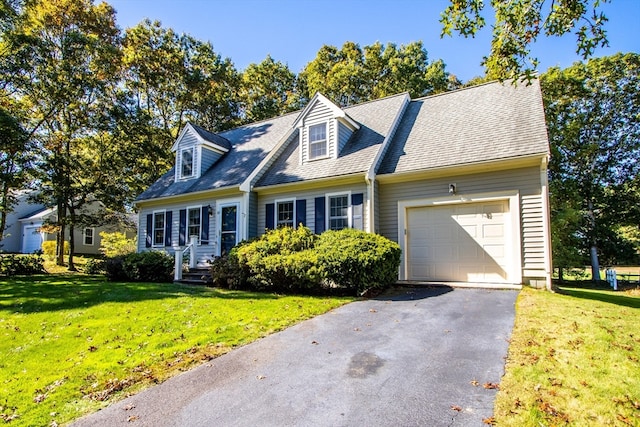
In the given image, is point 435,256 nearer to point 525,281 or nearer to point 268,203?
point 525,281

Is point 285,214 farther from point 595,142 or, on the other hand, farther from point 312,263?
point 595,142

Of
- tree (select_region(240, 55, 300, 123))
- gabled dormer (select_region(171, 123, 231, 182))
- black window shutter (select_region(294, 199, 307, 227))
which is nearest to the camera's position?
black window shutter (select_region(294, 199, 307, 227))

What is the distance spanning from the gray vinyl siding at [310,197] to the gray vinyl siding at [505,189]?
86cm

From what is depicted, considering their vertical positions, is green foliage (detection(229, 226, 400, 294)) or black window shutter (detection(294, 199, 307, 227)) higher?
black window shutter (detection(294, 199, 307, 227))

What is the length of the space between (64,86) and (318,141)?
12691mm

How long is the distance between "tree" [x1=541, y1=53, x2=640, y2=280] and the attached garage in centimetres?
1382

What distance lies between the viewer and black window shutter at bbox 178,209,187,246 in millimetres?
14578

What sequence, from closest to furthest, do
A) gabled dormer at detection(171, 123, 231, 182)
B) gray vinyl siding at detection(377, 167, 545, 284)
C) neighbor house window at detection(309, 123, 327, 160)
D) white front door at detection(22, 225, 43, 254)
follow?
gray vinyl siding at detection(377, 167, 545, 284), neighbor house window at detection(309, 123, 327, 160), gabled dormer at detection(171, 123, 231, 182), white front door at detection(22, 225, 43, 254)

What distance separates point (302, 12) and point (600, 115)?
65.9 ft

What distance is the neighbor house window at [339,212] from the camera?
1138 centimetres

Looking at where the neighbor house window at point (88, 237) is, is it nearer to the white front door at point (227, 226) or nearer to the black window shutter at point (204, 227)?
the black window shutter at point (204, 227)

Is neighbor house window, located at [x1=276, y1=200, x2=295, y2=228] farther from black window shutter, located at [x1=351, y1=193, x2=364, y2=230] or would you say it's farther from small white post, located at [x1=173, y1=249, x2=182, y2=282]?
small white post, located at [x1=173, y1=249, x2=182, y2=282]

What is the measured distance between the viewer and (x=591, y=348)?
4.59 m

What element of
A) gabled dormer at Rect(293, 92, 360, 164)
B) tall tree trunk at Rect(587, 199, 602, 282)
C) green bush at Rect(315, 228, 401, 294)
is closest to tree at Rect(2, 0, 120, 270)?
gabled dormer at Rect(293, 92, 360, 164)
